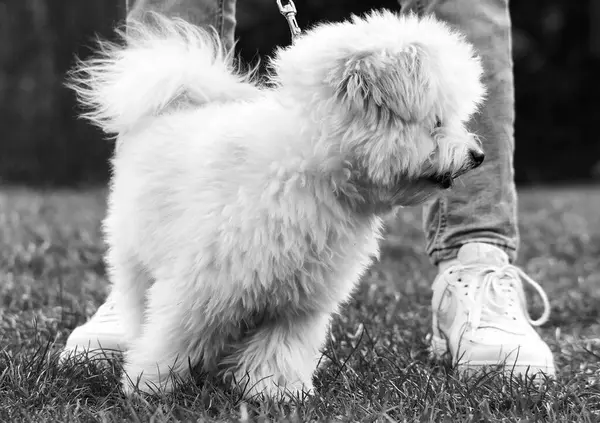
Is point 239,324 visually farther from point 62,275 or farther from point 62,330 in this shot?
point 62,275

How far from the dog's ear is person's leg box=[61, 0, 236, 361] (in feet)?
3.29

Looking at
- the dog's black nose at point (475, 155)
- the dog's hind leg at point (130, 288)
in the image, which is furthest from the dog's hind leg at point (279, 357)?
the dog's black nose at point (475, 155)

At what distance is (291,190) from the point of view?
2227 millimetres

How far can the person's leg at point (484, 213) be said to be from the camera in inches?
116

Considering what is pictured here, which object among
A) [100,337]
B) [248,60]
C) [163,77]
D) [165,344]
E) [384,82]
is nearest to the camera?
[384,82]

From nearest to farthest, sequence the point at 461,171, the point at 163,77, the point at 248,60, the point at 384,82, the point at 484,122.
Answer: the point at 384,82 → the point at 461,171 → the point at 163,77 → the point at 484,122 → the point at 248,60

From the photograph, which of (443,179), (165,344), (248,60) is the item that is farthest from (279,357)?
(248,60)

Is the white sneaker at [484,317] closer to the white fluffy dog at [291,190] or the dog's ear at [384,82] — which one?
Result: the white fluffy dog at [291,190]

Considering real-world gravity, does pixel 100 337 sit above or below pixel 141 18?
below

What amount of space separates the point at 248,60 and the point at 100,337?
8455mm

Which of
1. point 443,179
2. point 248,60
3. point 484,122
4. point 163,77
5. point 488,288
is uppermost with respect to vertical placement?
→ point 163,77

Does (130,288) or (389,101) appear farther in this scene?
(130,288)

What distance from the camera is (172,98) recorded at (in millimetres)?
2740

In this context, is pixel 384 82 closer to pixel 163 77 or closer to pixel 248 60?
pixel 163 77
